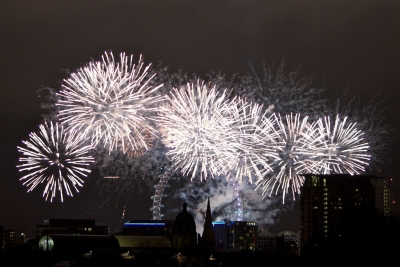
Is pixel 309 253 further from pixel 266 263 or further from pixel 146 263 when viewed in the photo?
pixel 146 263

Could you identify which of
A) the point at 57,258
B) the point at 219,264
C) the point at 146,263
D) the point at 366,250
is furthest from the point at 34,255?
the point at 366,250

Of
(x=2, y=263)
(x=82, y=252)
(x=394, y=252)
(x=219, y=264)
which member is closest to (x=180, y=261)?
(x=219, y=264)

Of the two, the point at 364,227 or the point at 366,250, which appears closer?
the point at 366,250

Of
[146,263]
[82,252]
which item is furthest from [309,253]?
[82,252]

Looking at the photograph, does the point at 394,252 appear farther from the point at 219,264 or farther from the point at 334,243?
the point at 219,264

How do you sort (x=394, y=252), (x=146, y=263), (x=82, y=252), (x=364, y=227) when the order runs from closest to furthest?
(x=394, y=252)
(x=364, y=227)
(x=146, y=263)
(x=82, y=252)

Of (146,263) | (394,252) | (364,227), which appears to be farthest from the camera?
(146,263)

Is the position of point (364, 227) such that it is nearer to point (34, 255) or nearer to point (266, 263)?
point (266, 263)

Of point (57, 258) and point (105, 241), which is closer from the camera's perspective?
point (57, 258)
